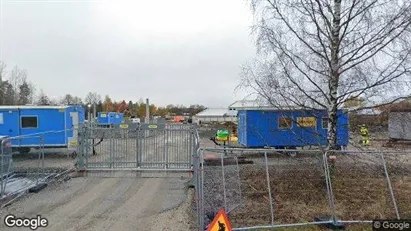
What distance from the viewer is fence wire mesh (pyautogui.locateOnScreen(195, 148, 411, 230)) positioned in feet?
26.3

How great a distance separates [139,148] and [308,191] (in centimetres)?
704

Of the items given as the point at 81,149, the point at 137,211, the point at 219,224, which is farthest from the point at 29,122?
the point at 219,224

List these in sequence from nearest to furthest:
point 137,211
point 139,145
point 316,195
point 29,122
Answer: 1. point 137,211
2. point 316,195
3. point 139,145
4. point 29,122

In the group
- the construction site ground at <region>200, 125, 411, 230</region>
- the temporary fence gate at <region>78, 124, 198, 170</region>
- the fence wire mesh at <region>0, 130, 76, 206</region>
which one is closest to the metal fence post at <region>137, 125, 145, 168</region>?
the temporary fence gate at <region>78, 124, 198, 170</region>

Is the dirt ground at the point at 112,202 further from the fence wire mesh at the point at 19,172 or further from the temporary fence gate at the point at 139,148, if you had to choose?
the temporary fence gate at the point at 139,148

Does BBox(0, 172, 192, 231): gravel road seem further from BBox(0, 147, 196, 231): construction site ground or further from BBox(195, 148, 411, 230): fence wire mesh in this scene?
BBox(195, 148, 411, 230): fence wire mesh

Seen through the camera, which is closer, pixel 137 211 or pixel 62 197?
pixel 137 211

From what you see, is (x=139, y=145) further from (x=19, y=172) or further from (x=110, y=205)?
(x=110, y=205)

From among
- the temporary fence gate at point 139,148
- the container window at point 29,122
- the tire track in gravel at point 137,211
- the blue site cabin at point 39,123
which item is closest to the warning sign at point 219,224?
the tire track in gravel at point 137,211

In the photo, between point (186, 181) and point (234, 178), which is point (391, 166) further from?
point (186, 181)

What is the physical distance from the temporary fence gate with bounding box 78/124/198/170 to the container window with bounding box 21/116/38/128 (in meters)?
5.79

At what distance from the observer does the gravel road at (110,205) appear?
793 centimetres

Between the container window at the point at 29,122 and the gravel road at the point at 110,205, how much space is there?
8.50 m

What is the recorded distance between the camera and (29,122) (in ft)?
64.8
